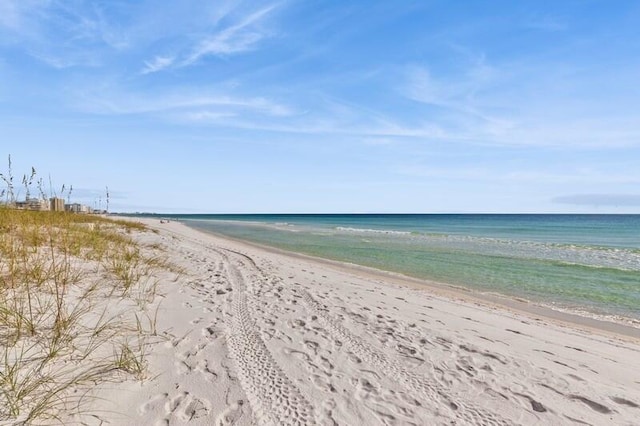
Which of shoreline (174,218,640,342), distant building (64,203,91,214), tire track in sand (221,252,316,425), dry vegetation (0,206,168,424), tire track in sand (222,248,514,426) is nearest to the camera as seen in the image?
dry vegetation (0,206,168,424)

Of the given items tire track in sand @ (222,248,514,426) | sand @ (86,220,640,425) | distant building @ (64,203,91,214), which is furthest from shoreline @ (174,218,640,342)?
distant building @ (64,203,91,214)

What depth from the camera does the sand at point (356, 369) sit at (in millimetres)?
2887

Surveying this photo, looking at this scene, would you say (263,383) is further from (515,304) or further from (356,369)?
(515,304)

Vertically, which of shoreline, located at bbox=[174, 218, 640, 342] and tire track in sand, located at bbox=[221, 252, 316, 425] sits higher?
tire track in sand, located at bbox=[221, 252, 316, 425]

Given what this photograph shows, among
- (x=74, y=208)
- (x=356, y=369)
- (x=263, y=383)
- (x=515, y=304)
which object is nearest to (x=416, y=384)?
(x=356, y=369)

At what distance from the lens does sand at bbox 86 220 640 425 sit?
2.89m

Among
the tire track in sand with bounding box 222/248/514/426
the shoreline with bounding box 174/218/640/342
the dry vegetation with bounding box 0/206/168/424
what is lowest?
the shoreline with bounding box 174/218/640/342

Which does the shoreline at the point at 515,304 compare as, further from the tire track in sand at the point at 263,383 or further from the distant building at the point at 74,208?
the distant building at the point at 74,208

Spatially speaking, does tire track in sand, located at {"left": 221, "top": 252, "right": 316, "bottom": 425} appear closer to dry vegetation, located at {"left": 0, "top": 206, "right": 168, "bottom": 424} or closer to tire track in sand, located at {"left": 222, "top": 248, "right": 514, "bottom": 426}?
dry vegetation, located at {"left": 0, "top": 206, "right": 168, "bottom": 424}

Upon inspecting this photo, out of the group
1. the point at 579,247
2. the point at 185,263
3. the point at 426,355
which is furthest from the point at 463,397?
the point at 579,247

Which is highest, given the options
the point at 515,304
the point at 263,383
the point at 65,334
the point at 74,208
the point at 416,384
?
the point at 74,208

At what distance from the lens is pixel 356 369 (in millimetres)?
3805

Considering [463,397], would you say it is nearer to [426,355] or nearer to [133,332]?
[426,355]

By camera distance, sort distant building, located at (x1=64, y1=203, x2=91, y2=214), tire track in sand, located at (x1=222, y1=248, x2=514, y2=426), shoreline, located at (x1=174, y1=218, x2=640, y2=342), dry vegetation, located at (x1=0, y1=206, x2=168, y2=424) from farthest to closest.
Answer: distant building, located at (x1=64, y1=203, x2=91, y2=214) → shoreline, located at (x1=174, y1=218, x2=640, y2=342) → tire track in sand, located at (x1=222, y1=248, x2=514, y2=426) → dry vegetation, located at (x1=0, y1=206, x2=168, y2=424)
